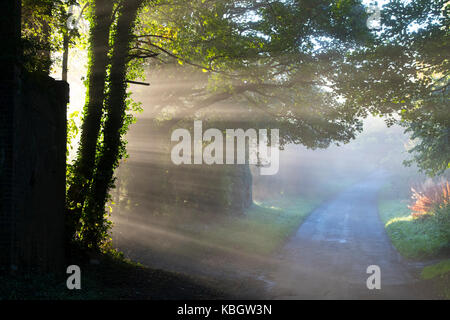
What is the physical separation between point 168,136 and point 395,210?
20650 mm

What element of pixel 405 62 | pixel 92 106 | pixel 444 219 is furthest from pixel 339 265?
pixel 92 106

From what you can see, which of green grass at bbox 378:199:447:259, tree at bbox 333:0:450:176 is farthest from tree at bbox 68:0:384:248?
green grass at bbox 378:199:447:259

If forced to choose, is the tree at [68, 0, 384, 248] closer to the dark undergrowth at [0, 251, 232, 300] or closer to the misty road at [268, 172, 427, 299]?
the dark undergrowth at [0, 251, 232, 300]

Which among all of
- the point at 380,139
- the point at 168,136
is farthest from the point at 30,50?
the point at 380,139

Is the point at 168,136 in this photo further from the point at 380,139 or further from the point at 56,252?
the point at 380,139

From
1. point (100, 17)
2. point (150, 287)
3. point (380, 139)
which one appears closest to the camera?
point (150, 287)

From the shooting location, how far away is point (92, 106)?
1120 centimetres

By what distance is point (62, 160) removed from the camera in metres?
Answer: 9.92

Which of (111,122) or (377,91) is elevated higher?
(377,91)

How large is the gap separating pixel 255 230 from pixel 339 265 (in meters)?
7.55

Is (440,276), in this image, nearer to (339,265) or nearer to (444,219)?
(339,265)

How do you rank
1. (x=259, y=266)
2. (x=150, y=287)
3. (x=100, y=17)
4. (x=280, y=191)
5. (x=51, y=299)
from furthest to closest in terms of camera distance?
(x=280, y=191)
(x=259, y=266)
(x=100, y=17)
(x=150, y=287)
(x=51, y=299)

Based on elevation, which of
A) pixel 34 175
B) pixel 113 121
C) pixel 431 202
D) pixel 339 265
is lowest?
pixel 339 265

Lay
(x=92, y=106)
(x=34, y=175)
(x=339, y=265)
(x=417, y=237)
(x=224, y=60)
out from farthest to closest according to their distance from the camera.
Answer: (x=417, y=237), (x=224, y=60), (x=339, y=265), (x=92, y=106), (x=34, y=175)
